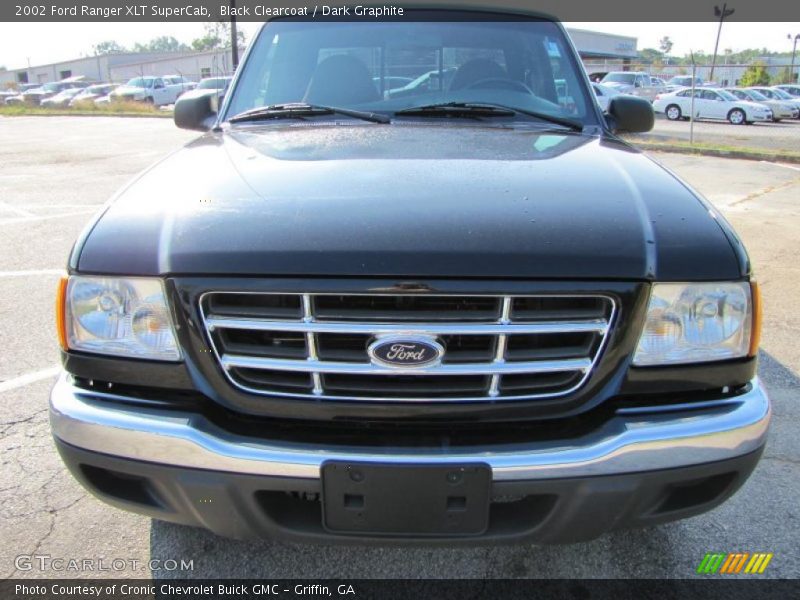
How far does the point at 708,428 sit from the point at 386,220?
973 millimetres

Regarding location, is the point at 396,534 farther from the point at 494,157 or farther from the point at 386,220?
the point at 494,157

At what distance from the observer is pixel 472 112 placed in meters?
2.78

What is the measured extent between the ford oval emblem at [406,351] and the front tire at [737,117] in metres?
28.0

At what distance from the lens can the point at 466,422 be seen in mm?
1680

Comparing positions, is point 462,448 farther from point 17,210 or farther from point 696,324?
point 17,210

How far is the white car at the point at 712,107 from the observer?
82.6 feet

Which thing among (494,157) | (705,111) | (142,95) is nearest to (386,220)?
(494,157)

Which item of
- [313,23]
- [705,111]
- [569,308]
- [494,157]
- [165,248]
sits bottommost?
[705,111]

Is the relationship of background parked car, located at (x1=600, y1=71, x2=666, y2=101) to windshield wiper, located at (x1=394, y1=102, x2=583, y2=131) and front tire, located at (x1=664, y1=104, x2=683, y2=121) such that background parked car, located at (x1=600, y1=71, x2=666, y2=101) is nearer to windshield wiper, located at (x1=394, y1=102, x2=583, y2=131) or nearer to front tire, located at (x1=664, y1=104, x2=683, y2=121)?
front tire, located at (x1=664, y1=104, x2=683, y2=121)

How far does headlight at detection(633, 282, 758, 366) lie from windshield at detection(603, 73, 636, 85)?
99.9 ft

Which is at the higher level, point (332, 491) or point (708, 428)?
point (708, 428)

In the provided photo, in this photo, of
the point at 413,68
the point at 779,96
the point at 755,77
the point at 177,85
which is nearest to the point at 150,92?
the point at 177,85

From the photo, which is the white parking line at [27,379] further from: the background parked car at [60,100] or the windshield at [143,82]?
the windshield at [143,82]

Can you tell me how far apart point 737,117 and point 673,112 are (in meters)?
2.44
